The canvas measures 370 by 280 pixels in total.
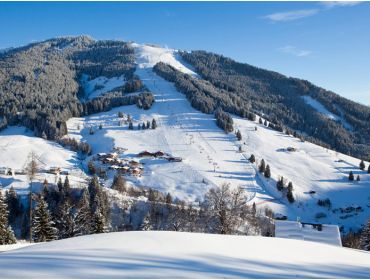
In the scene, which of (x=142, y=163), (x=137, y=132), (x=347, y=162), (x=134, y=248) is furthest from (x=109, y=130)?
(x=134, y=248)

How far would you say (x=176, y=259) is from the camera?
396 inches

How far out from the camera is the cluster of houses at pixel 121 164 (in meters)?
101

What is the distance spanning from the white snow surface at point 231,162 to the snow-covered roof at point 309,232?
49961mm

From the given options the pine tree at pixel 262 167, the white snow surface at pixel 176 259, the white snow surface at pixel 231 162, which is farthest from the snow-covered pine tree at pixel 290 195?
the white snow surface at pixel 176 259

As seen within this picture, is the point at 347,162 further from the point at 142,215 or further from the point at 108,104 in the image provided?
the point at 108,104

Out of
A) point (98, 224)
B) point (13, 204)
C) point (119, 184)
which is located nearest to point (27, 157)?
point (119, 184)

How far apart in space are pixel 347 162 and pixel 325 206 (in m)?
38.5

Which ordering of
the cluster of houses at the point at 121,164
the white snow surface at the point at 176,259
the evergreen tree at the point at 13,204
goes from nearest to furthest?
the white snow surface at the point at 176,259 → the evergreen tree at the point at 13,204 → the cluster of houses at the point at 121,164

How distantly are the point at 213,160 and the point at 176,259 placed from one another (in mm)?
104705

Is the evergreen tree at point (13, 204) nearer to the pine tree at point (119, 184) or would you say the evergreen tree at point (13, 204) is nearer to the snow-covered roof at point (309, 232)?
the pine tree at point (119, 184)

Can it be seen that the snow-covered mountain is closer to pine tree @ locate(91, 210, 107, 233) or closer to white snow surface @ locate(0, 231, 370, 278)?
pine tree @ locate(91, 210, 107, 233)

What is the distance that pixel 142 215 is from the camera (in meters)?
71.5

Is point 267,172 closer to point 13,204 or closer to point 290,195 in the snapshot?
point 290,195

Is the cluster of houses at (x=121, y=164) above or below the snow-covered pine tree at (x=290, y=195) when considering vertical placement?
above
